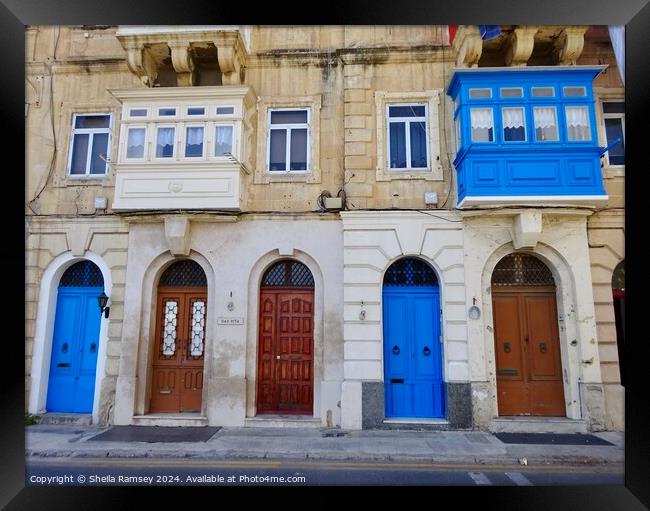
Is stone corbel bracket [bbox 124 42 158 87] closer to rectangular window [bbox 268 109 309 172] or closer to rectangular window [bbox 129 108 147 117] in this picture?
rectangular window [bbox 129 108 147 117]

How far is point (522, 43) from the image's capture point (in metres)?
8.42

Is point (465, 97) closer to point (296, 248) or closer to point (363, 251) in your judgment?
point (363, 251)

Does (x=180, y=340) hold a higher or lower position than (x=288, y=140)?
lower

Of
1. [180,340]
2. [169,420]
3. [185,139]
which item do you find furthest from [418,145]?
[169,420]

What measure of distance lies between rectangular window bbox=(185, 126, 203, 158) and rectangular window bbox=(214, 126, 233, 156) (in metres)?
0.33

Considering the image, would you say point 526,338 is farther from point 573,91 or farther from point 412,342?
point 573,91

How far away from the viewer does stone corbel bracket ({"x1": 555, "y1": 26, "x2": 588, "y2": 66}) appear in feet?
27.2

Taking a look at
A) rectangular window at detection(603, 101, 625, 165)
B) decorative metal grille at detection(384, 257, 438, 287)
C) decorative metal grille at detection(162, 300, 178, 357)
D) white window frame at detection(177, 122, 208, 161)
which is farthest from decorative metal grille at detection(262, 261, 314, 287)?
rectangular window at detection(603, 101, 625, 165)

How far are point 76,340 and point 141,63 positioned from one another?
19.7ft

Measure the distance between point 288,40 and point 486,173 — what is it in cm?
524

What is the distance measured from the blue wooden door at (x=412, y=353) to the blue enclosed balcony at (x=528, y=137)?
214 cm

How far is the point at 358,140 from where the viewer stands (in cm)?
891

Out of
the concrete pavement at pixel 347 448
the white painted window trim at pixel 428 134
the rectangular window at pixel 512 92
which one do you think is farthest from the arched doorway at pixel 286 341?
the rectangular window at pixel 512 92
